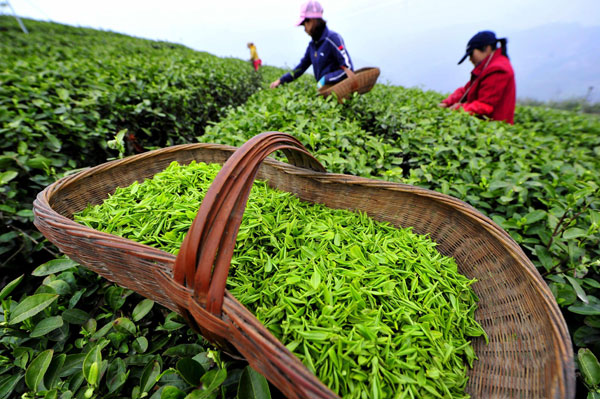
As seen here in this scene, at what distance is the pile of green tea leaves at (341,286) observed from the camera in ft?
2.42

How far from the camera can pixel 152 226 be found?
42.1 inches

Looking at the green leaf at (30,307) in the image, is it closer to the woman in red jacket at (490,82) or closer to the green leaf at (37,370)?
the green leaf at (37,370)

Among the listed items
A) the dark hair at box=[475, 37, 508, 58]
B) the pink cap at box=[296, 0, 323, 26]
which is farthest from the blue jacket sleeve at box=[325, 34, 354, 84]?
the dark hair at box=[475, 37, 508, 58]

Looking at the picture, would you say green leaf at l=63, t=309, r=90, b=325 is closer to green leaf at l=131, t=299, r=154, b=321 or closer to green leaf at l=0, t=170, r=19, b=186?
green leaf at l=131, t=299, r=154, b=321

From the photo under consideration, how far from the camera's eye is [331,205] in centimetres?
142

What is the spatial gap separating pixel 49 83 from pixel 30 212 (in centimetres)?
152

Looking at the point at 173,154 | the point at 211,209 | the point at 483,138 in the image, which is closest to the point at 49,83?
the point at 173,154

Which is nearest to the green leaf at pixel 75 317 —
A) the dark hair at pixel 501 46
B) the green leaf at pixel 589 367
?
the green leaf at pixel 589 367

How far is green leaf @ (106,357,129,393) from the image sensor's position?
77 cm

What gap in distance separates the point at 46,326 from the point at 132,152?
2042 millimetres

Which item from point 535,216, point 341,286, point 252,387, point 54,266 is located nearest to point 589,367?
point 535,216

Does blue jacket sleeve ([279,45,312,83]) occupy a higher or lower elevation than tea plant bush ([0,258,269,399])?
higher

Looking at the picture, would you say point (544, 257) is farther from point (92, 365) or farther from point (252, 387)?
point (92, 365)

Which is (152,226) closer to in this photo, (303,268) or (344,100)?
(303,268)
